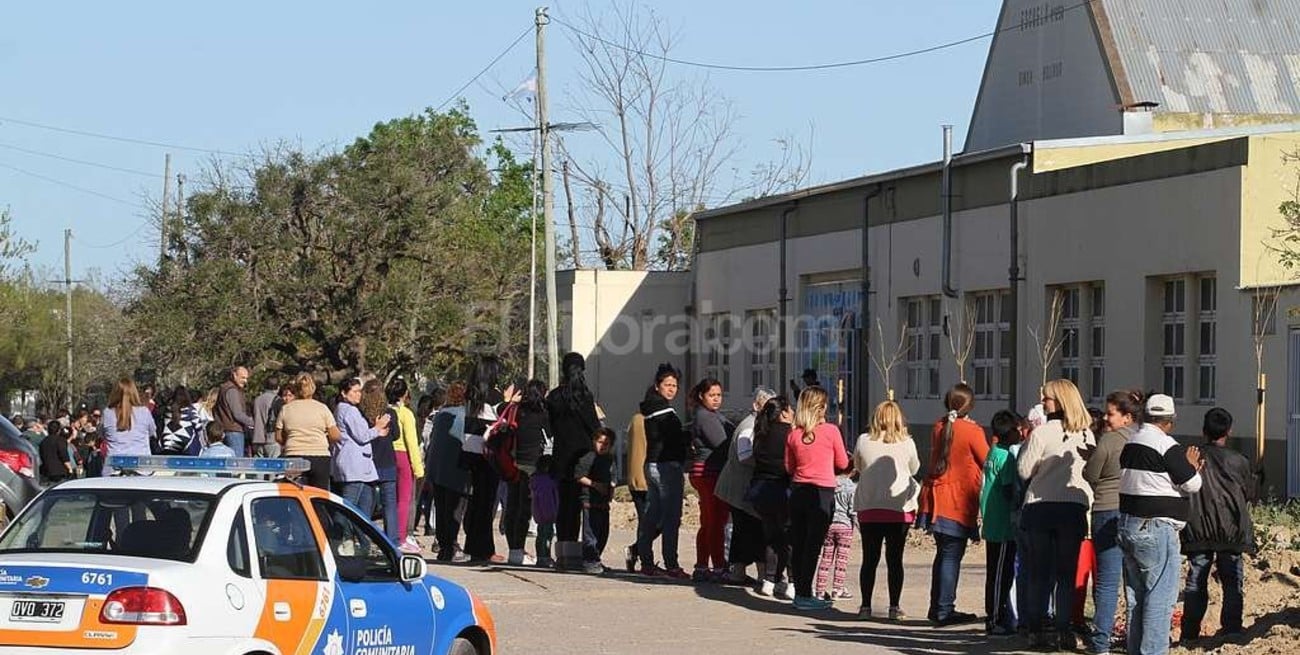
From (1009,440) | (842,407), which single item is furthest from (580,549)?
(842,407)

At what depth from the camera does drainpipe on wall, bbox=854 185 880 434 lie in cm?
3722

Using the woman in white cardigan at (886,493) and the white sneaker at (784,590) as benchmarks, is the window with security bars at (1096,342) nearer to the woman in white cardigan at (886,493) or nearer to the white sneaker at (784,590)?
the white sneaker at (784,590)

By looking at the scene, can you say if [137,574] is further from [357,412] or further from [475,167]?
[475,167]

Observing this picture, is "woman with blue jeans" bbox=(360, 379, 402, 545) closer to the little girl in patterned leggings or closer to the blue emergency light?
the little girl in patterned leggings

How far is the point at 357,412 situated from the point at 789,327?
22.9 m

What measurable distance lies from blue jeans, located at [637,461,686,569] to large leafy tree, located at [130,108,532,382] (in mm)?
26330

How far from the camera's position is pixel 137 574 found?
8648mm

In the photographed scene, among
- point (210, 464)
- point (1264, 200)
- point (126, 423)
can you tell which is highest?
point (1264, 200)

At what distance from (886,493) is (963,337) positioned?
1938 centimetres

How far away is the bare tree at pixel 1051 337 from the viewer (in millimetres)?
31250

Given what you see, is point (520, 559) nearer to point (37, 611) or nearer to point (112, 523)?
point (112, 523)

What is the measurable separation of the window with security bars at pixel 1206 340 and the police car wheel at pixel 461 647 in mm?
18560

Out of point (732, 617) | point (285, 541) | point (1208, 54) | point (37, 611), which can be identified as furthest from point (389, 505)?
point (1208, 54)

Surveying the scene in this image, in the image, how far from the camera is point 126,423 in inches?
790
